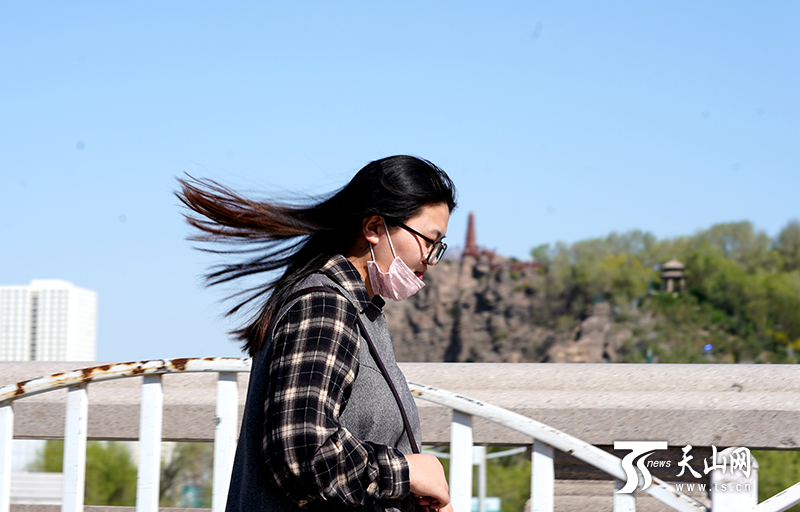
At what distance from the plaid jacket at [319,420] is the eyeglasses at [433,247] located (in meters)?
0.28

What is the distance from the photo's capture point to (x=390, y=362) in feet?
5.29

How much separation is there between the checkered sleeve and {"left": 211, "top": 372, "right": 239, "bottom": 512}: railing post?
630 mm

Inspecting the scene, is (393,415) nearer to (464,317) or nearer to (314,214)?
(314,214)

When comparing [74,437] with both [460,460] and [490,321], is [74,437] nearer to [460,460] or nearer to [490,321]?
[460,460]

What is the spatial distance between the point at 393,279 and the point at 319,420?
44 cm

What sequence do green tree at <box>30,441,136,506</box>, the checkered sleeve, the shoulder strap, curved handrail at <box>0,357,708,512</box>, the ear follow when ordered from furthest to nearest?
green tree at <box>30,441,136,506</box>
curved handrail at <box>0,357,708,512</box>
the ear
the shoulder strap
the checkered sleeve

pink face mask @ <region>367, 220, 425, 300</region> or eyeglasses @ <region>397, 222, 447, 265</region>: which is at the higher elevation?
eyeglasses @ <region>397, 222, 447, 265</region>

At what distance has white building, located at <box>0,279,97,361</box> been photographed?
121312 mm

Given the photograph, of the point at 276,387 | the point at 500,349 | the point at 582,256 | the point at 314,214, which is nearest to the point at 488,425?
the point at 314,214

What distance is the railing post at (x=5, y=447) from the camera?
6.76 feet

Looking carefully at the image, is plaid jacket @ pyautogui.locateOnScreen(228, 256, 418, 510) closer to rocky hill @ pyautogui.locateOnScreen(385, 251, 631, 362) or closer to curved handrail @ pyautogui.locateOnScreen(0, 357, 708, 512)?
curved handrail @ pyautogui.locateOnScreen(0, 357, 708, 512)

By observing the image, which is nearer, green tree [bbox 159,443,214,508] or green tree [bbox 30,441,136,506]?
green tree [bbox 159,443,214,508]

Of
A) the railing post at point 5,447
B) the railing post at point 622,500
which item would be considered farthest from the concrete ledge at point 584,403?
the railing post at point 622,500

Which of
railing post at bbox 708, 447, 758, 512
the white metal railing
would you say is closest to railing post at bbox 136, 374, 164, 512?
the white metal railing
